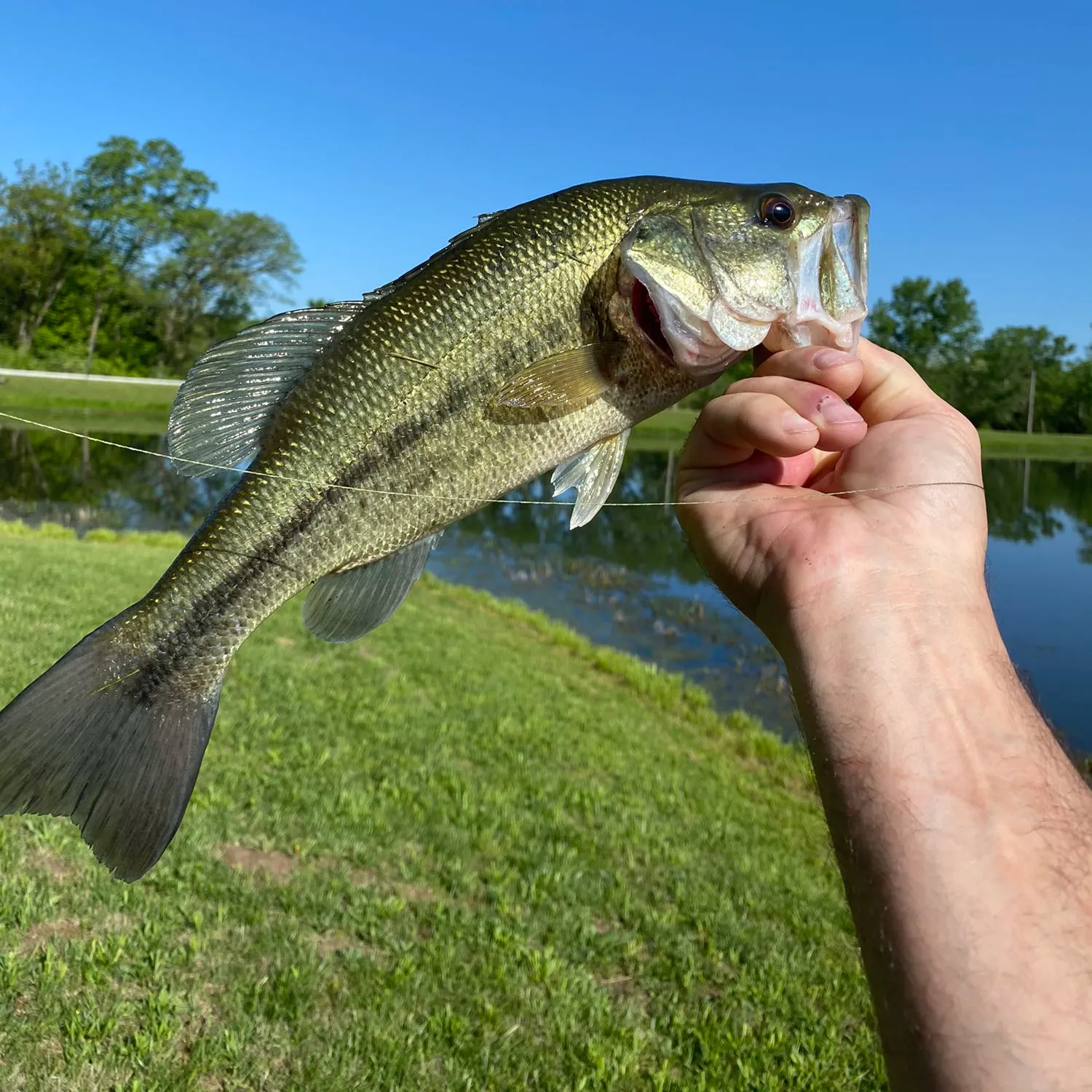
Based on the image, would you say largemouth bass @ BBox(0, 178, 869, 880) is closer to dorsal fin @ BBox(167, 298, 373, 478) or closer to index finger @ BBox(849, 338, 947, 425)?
dorsal fin @ BBox(167, 298, 373, 478)

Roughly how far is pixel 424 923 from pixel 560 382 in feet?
12.5

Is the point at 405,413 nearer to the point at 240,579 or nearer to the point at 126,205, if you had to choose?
the point at 240,579

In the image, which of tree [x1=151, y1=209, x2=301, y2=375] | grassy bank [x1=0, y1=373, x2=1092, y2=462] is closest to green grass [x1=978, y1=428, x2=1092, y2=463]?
grassy bank [x1=0, y1=373, x2=1092, y2=462]

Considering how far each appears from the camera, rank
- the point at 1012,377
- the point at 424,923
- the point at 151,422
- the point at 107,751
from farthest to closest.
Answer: the point at 1012,377 → the point at 151,422 → the point at 424,923 → the point at 107,751

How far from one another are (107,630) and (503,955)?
136 inches

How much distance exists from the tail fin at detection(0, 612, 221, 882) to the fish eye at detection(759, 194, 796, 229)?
5.82 feet

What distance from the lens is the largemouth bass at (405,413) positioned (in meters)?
1.76

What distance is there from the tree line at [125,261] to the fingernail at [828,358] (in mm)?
48772

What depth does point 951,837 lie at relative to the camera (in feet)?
5.90

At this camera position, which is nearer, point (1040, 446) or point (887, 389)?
point (887, 389)

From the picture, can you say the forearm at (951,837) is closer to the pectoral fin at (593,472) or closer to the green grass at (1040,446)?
the pectoral fin at (593,472)

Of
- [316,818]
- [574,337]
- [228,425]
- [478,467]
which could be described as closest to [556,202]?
[574,337]

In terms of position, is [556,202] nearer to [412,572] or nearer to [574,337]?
[574,337]

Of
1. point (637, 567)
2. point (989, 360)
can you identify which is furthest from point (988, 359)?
point (637, 567)
